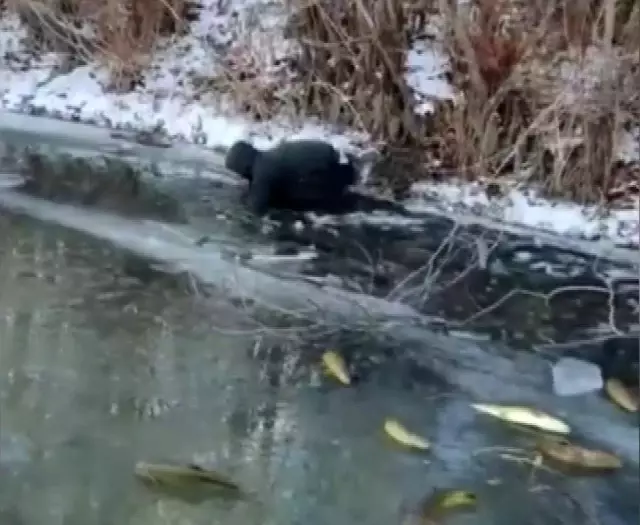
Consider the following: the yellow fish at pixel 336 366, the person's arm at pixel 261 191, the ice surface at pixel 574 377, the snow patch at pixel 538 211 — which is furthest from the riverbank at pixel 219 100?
the yellow fish at pixel 336 366

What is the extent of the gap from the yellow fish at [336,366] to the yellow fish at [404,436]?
4.5 inches

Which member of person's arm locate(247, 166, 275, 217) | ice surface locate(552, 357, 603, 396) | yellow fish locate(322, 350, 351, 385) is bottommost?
yellow fish locate(322, 350, 351, 385)

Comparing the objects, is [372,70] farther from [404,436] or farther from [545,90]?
[404,436]

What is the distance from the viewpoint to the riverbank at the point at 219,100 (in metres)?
1.75

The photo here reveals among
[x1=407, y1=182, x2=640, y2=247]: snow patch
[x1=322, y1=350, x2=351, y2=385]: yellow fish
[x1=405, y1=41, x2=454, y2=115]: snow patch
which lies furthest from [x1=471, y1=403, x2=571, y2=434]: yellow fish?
[x1=405, y1=41, x2=454, y2=115]: snow patch

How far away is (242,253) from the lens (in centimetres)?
165

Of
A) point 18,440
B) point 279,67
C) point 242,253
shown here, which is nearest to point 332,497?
point 18,440

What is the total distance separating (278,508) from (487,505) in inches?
8.3

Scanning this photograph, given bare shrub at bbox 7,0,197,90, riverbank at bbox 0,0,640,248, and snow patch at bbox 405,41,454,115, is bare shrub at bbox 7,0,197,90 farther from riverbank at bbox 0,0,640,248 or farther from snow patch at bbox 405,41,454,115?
snow patch at bbox 405,41,454,115

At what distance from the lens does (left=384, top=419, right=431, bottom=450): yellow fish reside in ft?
3.73

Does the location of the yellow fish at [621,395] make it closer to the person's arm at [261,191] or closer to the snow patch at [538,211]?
the snow patch at [538,211]

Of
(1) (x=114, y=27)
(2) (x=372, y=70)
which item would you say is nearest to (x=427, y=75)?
(2) (x=372, y=70)

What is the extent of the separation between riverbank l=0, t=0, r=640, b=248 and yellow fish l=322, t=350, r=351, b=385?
1.70 ft

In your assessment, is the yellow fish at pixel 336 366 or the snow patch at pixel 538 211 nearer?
the yellow fish at pixel 336 366
